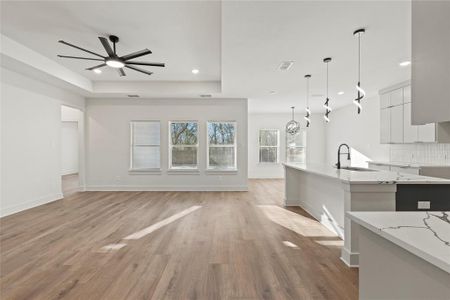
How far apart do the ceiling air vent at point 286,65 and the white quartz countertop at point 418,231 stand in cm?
332

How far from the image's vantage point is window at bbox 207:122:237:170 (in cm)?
719

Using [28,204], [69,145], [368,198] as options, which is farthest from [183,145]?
[69,145]

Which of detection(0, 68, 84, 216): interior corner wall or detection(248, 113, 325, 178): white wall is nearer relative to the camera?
detection(0, 68, 84, 216): interior corner wall

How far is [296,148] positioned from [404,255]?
926cm

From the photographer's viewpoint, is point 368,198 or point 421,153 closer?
point 368,198

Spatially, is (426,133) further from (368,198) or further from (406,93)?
(368,198)

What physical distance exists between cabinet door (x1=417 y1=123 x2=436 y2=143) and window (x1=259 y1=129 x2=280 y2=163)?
5404 mm

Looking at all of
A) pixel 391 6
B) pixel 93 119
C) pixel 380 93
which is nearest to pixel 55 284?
pixel 391 6

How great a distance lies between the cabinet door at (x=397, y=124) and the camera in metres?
5.38

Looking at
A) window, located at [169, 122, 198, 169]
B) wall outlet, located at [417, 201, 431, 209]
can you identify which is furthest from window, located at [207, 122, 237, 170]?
wall outlet, located at [417, 201, 431, 209]

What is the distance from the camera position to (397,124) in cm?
548

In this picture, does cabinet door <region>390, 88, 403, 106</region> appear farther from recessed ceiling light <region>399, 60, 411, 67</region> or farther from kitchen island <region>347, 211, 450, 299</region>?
kitchen island <region>347, 211, 450, 299</region>

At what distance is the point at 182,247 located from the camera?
9.84 feet

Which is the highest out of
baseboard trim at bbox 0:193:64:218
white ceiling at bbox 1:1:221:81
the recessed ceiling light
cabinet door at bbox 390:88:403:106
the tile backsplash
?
white ceiling at bbox 1:1:221:81
